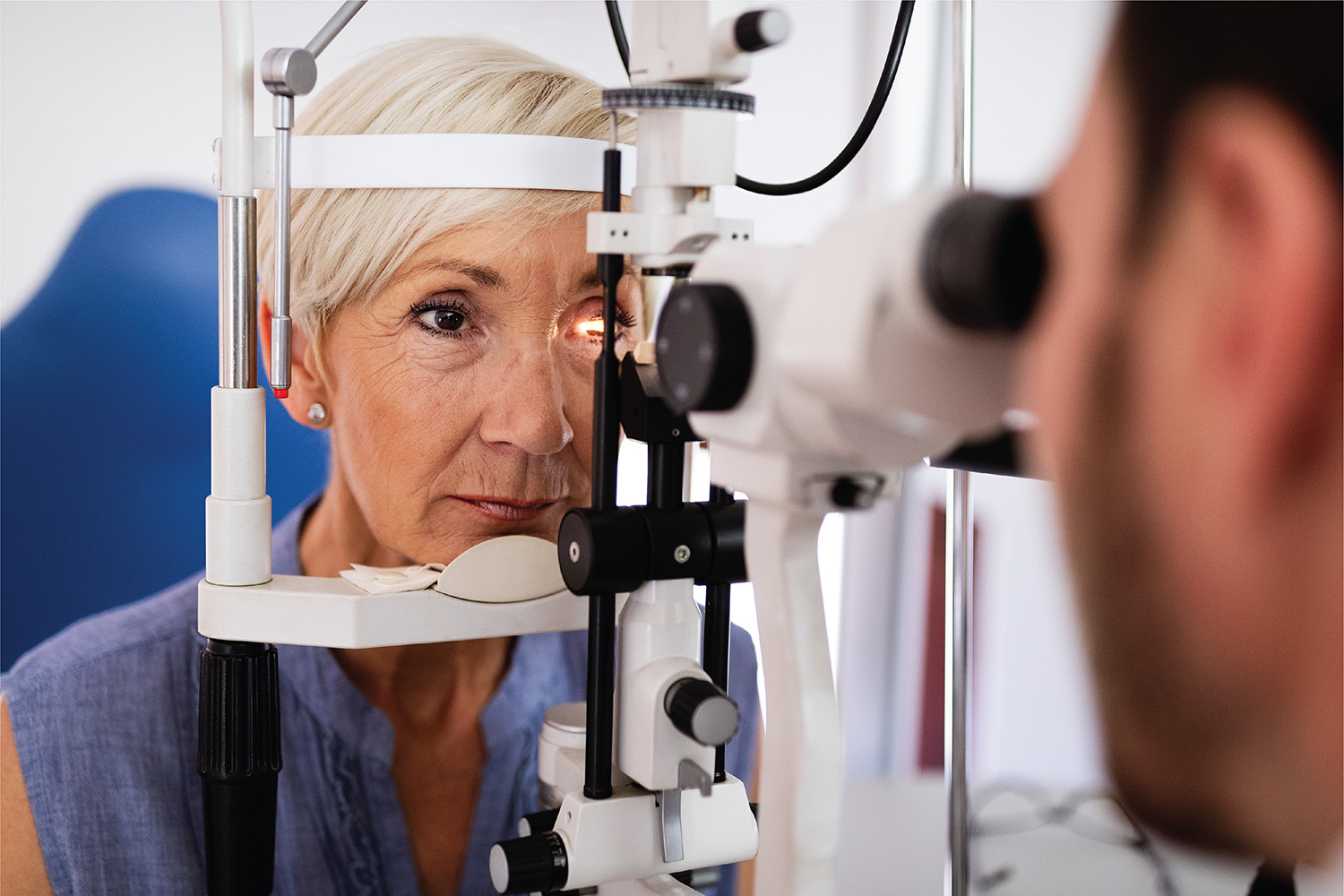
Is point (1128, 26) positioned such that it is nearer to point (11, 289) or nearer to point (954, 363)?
point (954, 363)

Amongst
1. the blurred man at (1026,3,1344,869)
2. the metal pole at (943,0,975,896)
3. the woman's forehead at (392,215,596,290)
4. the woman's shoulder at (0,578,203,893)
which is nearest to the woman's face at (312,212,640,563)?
the woman's forehead at (392,215,596,290)

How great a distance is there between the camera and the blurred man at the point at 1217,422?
0.76ft

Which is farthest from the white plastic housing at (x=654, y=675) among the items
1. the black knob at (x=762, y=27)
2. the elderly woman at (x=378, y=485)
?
the black knob at (x=762, y=27)

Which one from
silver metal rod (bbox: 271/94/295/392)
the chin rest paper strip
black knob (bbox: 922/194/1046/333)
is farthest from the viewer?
the chin rest paper strip

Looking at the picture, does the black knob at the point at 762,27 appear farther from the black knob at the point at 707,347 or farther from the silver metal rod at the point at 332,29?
the silver metal rod at the point at 332,29

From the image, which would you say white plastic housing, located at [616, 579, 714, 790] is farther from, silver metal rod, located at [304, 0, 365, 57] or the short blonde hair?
silver metal rod, located at [304, 0, 365, 57]

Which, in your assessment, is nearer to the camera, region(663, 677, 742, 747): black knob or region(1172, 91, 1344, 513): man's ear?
region(1172, 91, 1344, 513): man's ear

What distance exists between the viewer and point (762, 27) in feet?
2.57

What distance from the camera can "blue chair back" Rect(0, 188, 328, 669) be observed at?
1199mm

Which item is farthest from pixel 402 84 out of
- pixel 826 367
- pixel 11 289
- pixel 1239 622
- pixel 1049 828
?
pixel 1049 828

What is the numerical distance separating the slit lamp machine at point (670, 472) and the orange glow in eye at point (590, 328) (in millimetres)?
84

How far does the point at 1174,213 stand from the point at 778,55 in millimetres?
1334

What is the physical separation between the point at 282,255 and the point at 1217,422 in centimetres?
89

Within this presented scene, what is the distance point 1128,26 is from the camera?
0.85 feet
